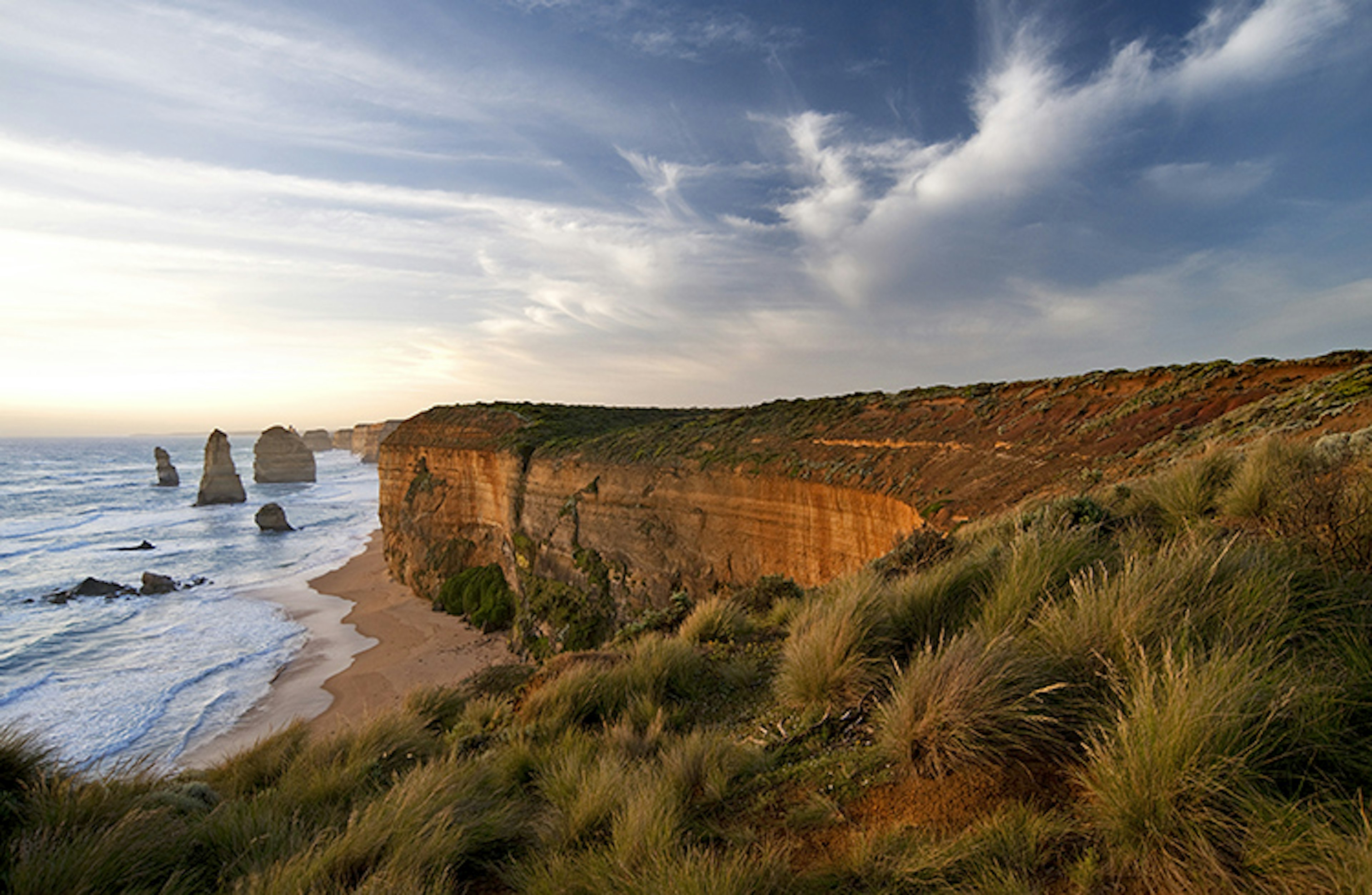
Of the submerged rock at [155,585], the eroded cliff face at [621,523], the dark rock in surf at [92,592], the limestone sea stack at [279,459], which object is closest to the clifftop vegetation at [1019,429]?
the eroded cliff face at [621,523]

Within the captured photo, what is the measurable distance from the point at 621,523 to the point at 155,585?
2463cm

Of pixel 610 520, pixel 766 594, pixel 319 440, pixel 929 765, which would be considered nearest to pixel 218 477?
pixel 610 520

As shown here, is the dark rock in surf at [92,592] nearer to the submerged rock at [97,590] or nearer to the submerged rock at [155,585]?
the submerged rock at [97,590]

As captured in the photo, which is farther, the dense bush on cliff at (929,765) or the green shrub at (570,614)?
the green shrub at (570,614)

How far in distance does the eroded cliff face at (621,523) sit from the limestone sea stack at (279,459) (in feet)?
205

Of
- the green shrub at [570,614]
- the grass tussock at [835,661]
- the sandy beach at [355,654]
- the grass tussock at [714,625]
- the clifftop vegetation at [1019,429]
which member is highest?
the clifftop vegetation at [1019,429]

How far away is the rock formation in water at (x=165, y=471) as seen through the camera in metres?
73.6

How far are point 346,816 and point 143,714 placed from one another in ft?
58.5

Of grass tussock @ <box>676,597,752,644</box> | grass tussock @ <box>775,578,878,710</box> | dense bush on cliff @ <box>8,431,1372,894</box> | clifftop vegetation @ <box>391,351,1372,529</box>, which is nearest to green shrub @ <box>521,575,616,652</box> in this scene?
clifftop vegetation @ <box>391,351,1372,529</box>

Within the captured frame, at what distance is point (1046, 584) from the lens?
3936 mm

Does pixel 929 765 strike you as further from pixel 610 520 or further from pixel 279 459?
pixel 279 459

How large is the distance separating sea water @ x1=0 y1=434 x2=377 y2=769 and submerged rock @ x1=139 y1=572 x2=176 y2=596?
528mm

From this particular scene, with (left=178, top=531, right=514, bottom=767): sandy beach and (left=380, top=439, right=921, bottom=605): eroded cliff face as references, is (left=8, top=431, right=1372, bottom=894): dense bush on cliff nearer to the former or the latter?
(left=380, top=439, right=921, bottom=605): eroded cliff face

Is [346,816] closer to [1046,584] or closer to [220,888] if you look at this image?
[220,888]
